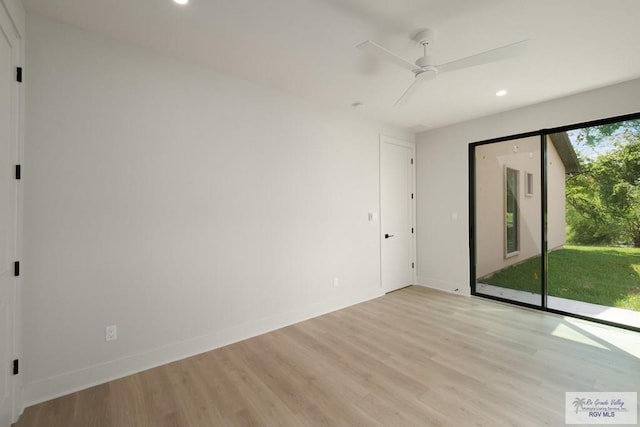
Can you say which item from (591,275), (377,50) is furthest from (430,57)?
(591,275)

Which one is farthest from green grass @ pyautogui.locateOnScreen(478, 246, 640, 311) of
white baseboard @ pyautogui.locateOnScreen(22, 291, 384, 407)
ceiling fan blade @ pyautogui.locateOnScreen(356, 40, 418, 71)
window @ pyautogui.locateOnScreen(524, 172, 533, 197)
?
ceiling fan blade @ pyautogui.locateOnScreen(356, 40, 418, 71)

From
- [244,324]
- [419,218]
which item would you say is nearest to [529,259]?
[419,218]

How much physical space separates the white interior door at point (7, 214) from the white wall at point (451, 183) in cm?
499

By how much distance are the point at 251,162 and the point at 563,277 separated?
428 centimetres

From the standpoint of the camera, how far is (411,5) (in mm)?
1913

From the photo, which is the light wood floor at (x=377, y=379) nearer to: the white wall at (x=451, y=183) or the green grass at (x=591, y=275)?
the green grass at (x=591, y=275)

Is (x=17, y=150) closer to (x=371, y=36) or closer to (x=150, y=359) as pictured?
(x=150, y=359)

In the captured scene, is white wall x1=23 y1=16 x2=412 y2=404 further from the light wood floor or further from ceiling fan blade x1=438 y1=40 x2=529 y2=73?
ceiling fan blade x1=438 y1=40 x2=529 y2=73

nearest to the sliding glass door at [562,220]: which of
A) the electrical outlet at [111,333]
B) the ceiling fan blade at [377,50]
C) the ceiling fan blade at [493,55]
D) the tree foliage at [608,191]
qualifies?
the tree foliage at [608,191]

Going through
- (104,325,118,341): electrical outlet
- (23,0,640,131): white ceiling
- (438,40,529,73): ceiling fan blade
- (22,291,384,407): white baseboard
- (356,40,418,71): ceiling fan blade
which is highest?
(23,0,640,131): white ceiling

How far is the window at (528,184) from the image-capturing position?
393cm

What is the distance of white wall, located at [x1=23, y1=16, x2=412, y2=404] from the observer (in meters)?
2.04

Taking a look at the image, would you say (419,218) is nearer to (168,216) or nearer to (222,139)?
(222,139)

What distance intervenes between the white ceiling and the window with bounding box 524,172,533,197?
1151mm
